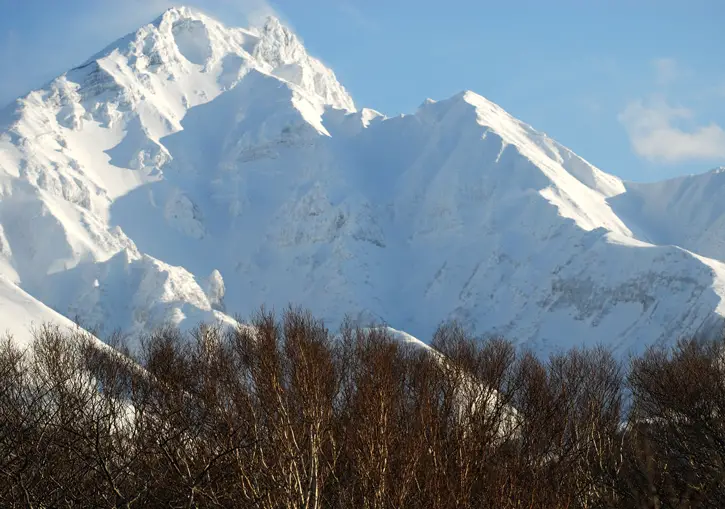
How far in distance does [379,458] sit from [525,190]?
14321 cm

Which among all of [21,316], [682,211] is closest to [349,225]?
[682,211]

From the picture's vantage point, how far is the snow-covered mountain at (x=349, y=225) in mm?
115062

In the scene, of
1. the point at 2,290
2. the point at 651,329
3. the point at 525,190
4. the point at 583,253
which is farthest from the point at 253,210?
the point at 2,290

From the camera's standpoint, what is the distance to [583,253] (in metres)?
121

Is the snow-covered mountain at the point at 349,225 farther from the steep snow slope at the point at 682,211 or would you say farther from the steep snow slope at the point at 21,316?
the steep snow slope at the point at 21,316

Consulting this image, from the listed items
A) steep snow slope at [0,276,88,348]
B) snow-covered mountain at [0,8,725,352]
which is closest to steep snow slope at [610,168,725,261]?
snow-covered mountain at [0,8,725,352]

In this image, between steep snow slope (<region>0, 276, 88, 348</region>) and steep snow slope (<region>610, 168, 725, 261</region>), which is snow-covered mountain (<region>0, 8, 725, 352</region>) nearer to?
steep snow slope (<region>610, 168, 725, 261</region>)

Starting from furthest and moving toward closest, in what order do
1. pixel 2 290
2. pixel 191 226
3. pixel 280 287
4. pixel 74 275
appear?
pixel 191 226, pixel 280 287, pixel 74 275, pixel 2 290

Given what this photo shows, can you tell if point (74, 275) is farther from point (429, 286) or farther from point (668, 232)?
→ point (668, 232)

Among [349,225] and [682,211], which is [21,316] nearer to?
[349,225]

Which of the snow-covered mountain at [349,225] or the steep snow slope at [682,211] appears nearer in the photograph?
the snow-covered mountain at [349,225]

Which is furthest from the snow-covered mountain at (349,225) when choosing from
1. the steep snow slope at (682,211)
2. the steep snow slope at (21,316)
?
the steep snow slope at (21,316)

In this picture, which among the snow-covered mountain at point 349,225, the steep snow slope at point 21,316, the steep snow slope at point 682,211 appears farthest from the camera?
the steep snow slope at point 682,211

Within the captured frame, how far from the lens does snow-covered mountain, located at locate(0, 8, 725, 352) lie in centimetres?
11506
